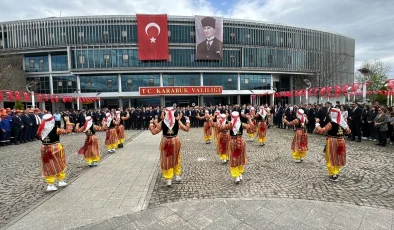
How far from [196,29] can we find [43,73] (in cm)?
2774

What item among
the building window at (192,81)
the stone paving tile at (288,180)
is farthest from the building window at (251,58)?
the stone paving tile at (288,180)

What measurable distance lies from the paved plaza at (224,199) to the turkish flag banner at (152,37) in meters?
32.6

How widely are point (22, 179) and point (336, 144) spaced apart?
9.26 metres

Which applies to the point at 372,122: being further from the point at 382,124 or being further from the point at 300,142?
the point at 300,142

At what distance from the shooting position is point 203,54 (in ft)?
131

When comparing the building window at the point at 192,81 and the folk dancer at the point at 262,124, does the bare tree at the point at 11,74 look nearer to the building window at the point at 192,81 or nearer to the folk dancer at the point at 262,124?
the building window at the point at 192,81

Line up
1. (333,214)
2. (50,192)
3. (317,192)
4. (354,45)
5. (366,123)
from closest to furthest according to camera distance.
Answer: (333,214) → (317,192) → (50,192) → (366,123) → (354,45)

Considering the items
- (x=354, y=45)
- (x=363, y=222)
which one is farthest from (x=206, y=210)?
(x=354, y=45)

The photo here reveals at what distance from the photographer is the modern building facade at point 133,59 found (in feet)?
127

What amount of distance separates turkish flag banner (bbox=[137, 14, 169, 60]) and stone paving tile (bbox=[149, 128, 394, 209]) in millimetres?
31638

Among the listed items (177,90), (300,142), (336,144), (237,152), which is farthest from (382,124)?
(177,90)

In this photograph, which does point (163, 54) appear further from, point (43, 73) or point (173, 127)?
point (173, 127)

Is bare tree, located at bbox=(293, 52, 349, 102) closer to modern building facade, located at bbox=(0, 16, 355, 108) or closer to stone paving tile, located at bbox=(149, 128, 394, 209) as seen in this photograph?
modern building facade, located at bbox=(0, 16, 355, 108)

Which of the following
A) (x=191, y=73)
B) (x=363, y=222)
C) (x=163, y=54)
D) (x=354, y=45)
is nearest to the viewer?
(x=363, y=222)
